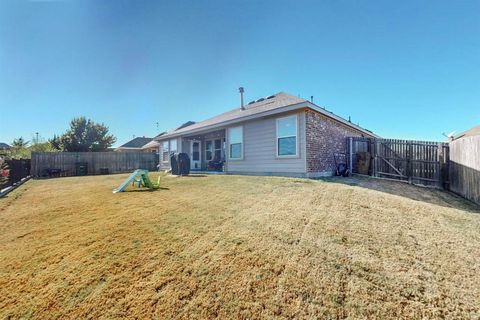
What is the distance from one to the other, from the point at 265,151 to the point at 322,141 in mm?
2470

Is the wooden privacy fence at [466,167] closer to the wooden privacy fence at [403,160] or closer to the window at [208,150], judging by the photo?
the wooden privacy fence at [403,160]

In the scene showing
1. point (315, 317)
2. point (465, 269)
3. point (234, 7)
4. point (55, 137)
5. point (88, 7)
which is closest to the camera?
point (315, 317)

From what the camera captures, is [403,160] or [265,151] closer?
[403,160]

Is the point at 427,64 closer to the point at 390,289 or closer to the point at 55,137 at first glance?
the point at 390,289

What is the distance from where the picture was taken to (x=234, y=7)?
8469 millimetres

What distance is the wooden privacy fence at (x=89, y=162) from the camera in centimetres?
1664

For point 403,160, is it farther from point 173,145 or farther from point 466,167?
point 173,145

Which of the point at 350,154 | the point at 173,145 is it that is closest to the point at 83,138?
the point at 173,145

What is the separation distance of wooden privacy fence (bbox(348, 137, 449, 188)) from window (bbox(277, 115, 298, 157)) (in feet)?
12.0

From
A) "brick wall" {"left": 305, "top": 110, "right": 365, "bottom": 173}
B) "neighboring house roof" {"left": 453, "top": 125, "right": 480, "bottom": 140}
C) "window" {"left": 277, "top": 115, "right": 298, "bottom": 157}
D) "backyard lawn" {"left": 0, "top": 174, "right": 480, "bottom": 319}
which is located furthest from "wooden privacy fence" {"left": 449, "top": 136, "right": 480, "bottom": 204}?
"neighboring house roof" {"left": 453, "top": 125, "right": 480, "bottom": 140}

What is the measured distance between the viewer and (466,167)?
6.38 meters

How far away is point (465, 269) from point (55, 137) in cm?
3556

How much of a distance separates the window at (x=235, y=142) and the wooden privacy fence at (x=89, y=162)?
13697 millimetres

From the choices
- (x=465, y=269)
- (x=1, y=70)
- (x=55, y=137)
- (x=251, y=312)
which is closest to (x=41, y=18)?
(x=1, y=70)
